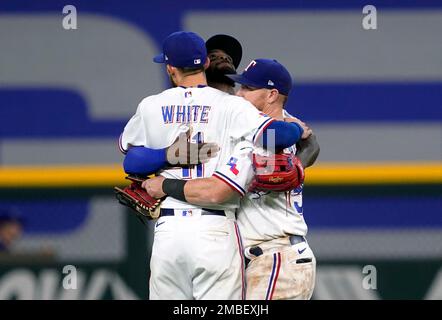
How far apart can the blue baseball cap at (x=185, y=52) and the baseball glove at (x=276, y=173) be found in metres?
0.39

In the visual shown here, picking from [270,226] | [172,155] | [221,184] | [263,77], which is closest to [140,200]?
[172,155]

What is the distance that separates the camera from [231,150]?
319 cm

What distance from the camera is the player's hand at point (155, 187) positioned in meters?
3.18

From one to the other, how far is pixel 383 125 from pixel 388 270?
5.65 ft

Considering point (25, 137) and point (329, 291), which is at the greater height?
point (25, 137)

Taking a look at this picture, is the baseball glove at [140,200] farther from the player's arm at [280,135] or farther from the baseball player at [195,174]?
the player's arm at [280,135]

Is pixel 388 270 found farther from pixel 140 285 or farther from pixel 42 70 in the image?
pixel 42 70

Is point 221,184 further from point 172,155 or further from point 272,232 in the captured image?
point 272,232

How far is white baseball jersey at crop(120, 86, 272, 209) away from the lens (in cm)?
315

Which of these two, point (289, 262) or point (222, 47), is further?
point (222, 47)

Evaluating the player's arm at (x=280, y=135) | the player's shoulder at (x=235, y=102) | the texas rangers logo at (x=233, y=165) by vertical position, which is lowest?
the texas rangers logo at (x=233, y=165)

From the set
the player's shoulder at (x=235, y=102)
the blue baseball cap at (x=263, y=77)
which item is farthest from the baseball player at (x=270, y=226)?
the player's shoulder at (x=235, y=102)
